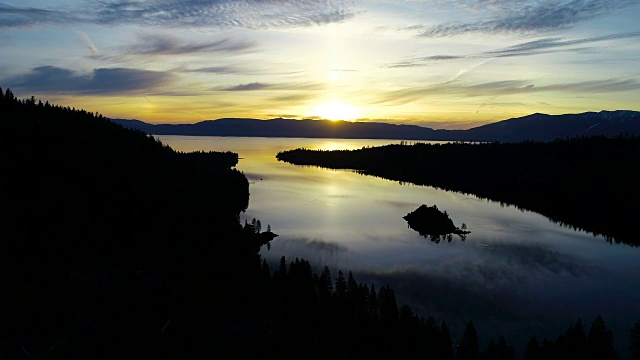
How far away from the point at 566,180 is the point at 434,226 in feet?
277

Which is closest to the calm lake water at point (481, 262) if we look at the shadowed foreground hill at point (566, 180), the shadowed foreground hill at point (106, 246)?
the shadowed foreground hill at point (566, 180)

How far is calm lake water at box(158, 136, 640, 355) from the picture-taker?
41.9 meters

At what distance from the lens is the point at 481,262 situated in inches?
2426

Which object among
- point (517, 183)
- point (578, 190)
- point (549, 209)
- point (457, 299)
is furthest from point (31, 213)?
point (517, 183)

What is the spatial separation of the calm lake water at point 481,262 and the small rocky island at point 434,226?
232cm

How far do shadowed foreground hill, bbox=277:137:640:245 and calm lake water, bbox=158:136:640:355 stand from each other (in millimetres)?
12139

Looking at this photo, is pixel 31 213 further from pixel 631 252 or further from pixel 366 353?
pixel 631 252

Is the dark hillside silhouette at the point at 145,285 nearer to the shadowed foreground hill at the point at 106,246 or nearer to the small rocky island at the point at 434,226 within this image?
the shadowed foreground hill at the point at 106,246

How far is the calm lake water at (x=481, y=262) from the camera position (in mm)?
41938

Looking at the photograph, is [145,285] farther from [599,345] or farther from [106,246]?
[599,345]

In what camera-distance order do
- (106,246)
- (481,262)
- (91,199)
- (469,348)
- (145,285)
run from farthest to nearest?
(481,262) < (91,199) < (106,246) < (145,285) < (469,348)

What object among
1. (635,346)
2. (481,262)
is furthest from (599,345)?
(481,262)

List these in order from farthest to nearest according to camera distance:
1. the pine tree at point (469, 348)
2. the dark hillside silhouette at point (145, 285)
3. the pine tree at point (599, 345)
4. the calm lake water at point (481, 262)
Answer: the calm lake water at point (481, 262)
the pine tree at point (469, 348)
the pine tree at point (599, 345)
the dark hillside silhouette at point (145, 285)

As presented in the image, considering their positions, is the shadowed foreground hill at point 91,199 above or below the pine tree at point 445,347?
above
